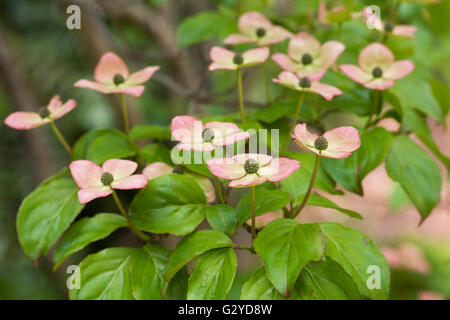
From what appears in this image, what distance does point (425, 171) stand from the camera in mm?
734

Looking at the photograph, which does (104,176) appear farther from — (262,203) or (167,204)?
(262,203)

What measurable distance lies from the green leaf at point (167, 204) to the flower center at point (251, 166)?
4.3 inches

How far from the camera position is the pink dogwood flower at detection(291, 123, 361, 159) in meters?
0.57

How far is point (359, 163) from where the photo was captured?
0.70 meters

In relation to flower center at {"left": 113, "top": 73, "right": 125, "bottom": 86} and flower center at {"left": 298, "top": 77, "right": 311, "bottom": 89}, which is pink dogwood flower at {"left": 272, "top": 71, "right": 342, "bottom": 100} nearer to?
flower center at {"left": 298, "top": 77, "right": 311, "bottom": 89}

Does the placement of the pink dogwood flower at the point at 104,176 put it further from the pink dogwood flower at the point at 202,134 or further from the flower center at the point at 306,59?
the flower center at the point at 306,59

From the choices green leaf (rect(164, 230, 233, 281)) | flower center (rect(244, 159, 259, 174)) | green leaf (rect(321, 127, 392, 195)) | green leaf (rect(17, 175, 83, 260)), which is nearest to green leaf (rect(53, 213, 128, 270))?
green leaf (rect(17, 175, 83, 260))

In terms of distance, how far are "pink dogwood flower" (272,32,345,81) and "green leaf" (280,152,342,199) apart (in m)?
0.14

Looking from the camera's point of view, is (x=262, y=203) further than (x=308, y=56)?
No

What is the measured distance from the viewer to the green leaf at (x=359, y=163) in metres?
0.68

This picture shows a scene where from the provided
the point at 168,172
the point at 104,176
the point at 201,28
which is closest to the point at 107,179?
the point at 104,176

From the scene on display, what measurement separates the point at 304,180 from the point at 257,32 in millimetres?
321
